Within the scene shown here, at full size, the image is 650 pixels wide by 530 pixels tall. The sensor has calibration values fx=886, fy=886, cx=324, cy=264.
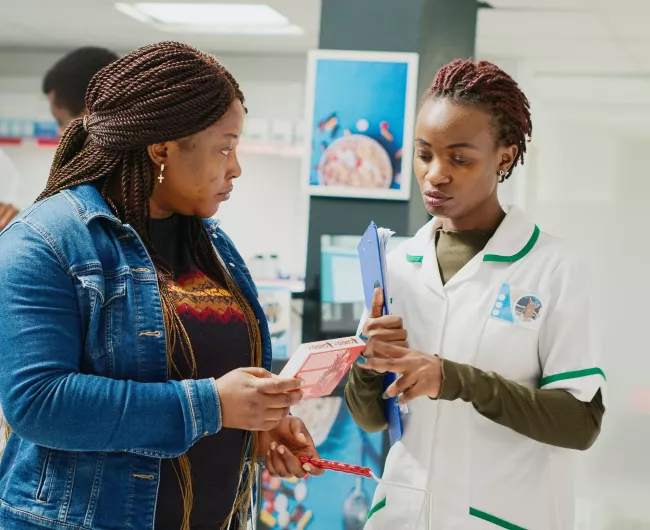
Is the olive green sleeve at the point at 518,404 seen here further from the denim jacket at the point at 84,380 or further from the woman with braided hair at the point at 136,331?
the denim jacket at the point at 84,380

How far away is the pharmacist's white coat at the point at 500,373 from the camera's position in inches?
64.3

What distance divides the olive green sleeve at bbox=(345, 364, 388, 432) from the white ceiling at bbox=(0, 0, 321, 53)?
12.9 ft

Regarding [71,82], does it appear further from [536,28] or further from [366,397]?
[536,28]

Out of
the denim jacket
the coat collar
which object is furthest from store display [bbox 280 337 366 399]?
the coat collar

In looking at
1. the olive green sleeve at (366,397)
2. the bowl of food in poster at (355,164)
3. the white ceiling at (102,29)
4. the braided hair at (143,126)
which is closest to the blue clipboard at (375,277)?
the olive green sleeve at (366,397)

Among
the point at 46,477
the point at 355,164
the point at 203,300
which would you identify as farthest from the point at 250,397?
the point at 355,164

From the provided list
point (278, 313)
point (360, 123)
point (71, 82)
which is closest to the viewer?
point (71, 82)

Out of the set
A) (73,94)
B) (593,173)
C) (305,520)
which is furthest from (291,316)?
(593,173)

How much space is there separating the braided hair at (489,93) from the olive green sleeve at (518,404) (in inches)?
19.2

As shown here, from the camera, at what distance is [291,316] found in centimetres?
400

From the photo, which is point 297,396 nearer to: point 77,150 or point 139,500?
point 139,500

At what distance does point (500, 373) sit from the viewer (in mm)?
1652

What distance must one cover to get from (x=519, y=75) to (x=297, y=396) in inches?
159

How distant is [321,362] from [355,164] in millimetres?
2126
